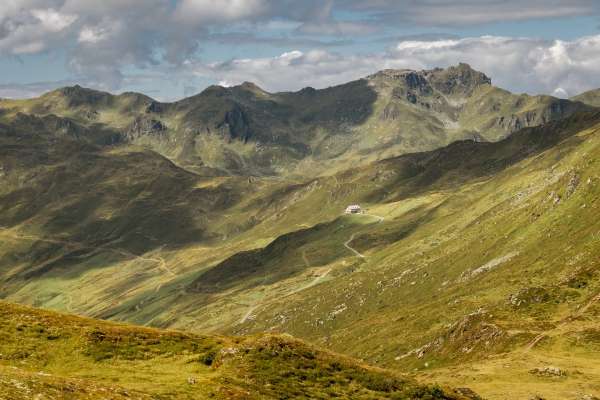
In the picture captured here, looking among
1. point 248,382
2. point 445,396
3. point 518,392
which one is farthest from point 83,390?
point 518,392

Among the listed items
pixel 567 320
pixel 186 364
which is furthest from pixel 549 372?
pixel 186 364

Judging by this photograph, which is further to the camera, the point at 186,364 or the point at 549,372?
the point at 549,372

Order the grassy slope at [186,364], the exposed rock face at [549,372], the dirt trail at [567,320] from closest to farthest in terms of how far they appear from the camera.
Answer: the grassy slope at [186,364], the exposed rock face at [549,372], the dirt trail at [567,320]

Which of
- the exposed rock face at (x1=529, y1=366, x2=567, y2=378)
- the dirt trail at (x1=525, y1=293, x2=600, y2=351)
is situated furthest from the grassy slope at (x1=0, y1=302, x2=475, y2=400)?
the dirt trail at (x1=525, y1=293, x2=600, y2=351)

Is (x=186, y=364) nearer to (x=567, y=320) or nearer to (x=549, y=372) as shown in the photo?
(x=549, y=372)

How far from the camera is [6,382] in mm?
37656

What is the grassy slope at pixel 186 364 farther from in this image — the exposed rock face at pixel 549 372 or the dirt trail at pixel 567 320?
the dirt trail at pixel 567 320

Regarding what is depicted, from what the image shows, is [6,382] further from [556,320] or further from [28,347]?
[556,320]

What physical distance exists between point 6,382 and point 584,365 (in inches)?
3094

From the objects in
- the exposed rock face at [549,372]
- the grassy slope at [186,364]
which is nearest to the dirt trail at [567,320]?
the exposed rock face at [549,372]

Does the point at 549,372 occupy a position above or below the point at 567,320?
above

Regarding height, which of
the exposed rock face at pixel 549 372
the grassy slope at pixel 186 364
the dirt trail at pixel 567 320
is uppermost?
the grassy slope at pixel 186 364

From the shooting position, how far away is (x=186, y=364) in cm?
5622

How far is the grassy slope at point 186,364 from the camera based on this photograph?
4825 cm
